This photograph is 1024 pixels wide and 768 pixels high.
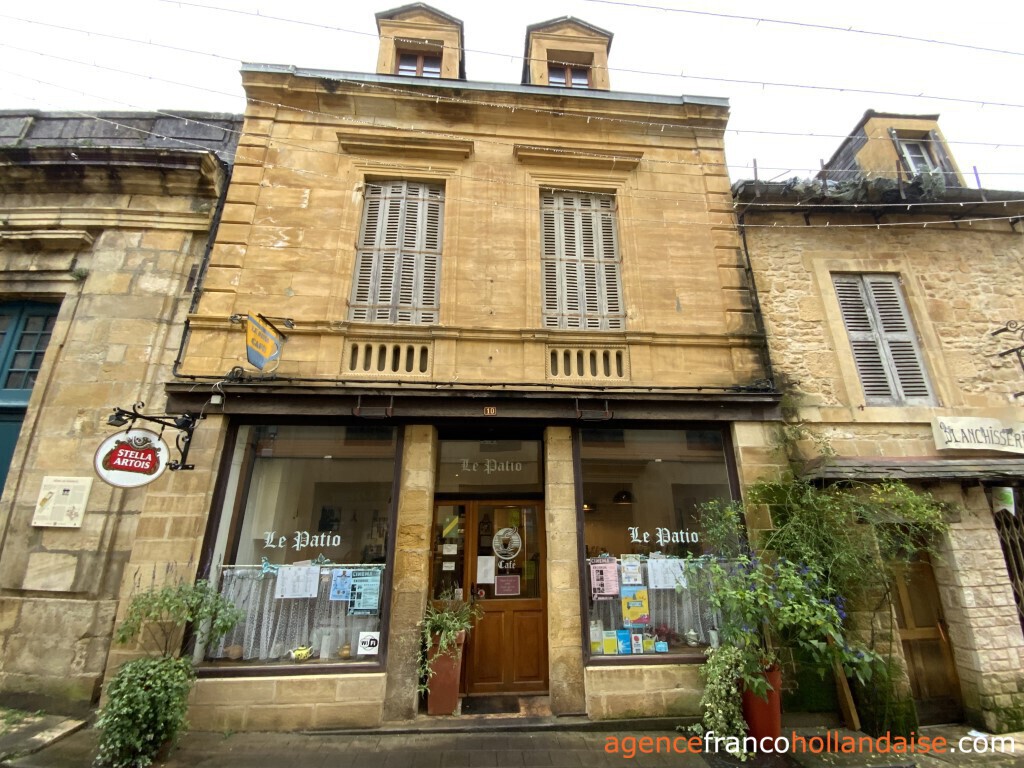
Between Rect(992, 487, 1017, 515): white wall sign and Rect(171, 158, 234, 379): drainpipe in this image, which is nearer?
Rect(992, 487, 1017, 515): white wall sign

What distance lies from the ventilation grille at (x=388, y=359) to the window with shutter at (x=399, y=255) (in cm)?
41

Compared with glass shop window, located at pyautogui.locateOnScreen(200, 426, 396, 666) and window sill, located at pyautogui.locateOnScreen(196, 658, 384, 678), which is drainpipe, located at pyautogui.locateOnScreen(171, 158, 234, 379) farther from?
window sill, located at pyautogui.locateOnScreen(196, 658, 384, 678)

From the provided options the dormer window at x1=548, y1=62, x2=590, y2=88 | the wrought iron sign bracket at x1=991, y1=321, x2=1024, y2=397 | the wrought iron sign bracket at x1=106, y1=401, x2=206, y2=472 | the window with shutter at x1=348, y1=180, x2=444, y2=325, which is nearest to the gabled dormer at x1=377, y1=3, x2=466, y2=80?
the dormer window at x1=548, y1=62, x2=590, y2=88

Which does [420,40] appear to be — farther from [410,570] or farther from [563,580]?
[563,580]

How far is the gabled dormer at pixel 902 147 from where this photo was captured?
8062 mm

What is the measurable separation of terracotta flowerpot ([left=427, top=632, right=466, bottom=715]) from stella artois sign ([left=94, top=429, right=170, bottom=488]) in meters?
3.71

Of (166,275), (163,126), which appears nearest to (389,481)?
(166,275)

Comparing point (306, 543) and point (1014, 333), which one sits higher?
point (1014, 333)

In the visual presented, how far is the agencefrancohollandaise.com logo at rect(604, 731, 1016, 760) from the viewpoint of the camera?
447 cm

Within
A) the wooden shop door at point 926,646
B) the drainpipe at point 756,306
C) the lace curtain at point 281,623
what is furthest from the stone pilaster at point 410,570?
the wooden shop door at point 926,646

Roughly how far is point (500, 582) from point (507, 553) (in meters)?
0.37

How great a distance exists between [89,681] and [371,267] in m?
5.93

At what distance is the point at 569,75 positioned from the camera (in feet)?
27.5

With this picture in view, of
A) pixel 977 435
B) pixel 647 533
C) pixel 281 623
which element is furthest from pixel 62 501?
pixel 977 435
